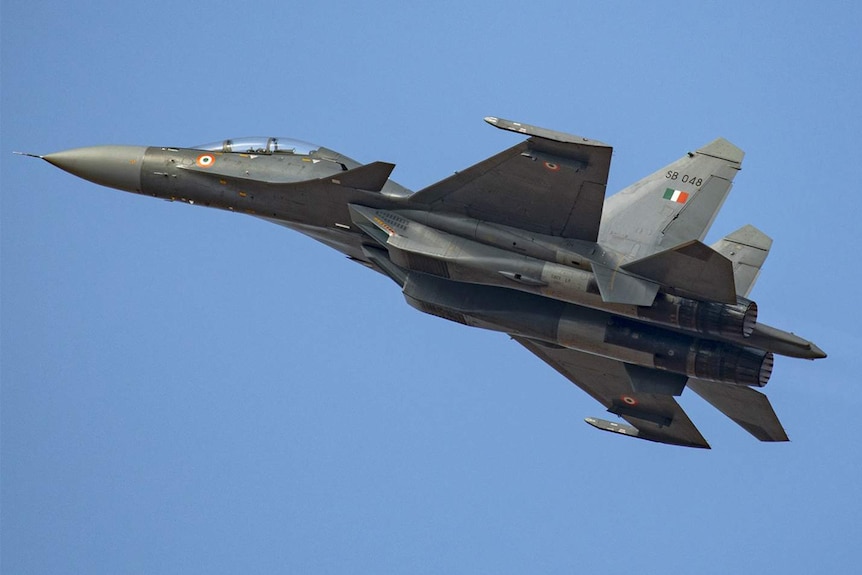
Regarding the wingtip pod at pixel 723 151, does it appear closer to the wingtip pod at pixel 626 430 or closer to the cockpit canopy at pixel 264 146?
the wingtip pod at pixel 626 430

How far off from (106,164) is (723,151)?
453 inches

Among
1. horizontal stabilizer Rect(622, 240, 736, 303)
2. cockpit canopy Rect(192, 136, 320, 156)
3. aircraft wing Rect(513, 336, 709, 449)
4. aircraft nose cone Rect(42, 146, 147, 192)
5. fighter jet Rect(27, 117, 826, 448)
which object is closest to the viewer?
horizontal stabilizer Rect(622, 240, 736, 303)

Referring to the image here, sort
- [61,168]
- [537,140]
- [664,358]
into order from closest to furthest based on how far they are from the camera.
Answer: [537,140]
[664,358]
[61,168]

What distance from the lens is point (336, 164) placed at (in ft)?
83.1

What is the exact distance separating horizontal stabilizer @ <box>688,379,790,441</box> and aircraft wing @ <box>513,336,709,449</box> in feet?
3.15

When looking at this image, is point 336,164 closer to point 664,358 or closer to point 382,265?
point 382,265

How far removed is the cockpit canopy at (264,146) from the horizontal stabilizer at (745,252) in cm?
743

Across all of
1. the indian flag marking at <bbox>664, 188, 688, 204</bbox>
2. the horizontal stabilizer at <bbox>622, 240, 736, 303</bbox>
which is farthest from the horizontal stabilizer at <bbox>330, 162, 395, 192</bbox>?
the indian flag marking at <bbox>664, 188, 688, 204</bbox>

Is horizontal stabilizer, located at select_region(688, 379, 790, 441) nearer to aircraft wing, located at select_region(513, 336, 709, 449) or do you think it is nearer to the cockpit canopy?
aircraft wing, located at select_region(513, 336, 709, 449)

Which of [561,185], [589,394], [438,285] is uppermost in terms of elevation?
[561,185]

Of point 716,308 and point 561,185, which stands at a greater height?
point 561,185

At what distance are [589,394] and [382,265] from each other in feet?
18.1

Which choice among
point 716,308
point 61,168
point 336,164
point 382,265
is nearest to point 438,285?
point 382,265

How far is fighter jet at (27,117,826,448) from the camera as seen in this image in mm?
23531
